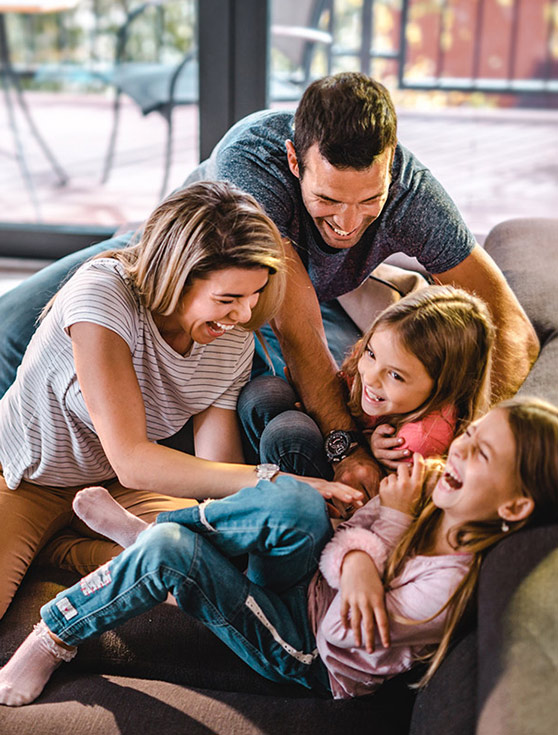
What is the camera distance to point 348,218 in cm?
171

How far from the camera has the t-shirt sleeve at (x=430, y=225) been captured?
1.88m

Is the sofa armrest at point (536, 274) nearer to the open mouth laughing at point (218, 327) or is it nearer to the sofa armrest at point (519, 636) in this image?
the sofa armrest at point (519, 636)

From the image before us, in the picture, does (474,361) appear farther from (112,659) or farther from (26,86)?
(26,86)

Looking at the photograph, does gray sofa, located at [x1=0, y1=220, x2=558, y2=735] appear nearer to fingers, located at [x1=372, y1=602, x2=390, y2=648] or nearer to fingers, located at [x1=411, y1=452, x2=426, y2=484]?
fingers, located at [x1=372, y1=602, x2=390, y2=648]

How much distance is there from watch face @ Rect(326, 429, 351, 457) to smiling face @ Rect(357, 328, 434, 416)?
0.07 m

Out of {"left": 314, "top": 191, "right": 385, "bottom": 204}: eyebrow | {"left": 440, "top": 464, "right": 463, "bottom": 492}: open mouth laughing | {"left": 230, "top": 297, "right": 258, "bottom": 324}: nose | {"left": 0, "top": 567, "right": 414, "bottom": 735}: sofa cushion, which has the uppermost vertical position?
{"left": 314, "top": 191, "right": 385, "bottom": 204}: eyebrow

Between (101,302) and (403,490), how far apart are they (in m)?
0.63

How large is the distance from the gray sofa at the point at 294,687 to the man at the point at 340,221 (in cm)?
29

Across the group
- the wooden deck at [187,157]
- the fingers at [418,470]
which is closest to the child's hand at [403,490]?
the fingers at [418,470]

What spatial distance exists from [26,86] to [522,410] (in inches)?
117

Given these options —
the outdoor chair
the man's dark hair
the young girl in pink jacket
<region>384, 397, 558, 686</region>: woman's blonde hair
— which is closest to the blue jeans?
the young girl in pink jacket

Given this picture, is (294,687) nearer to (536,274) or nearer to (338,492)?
(338,492)

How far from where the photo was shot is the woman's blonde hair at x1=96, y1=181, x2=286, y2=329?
1.48 metres

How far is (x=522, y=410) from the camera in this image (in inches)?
47.5
